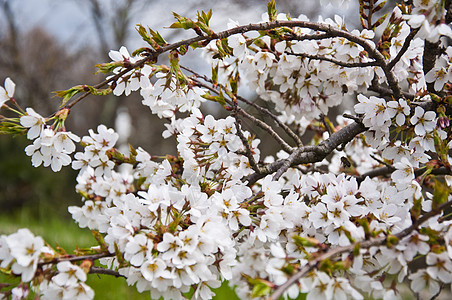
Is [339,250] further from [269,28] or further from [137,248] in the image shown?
[269,28]

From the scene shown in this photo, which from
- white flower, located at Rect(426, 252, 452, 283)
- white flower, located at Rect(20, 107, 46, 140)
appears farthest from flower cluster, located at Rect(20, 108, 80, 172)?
white flower, located at Rect(426, 252, 452, 283)

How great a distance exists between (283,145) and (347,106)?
15.4 feet

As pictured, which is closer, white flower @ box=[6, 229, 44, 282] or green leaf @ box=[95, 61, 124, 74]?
white flower @ box=[6, 229, 44, 282]

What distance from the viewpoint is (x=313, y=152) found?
1426 mm

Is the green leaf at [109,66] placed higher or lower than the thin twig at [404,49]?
higher

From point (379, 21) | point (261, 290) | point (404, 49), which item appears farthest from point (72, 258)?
point (379, 21)

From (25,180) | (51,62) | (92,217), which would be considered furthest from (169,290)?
(51,62)

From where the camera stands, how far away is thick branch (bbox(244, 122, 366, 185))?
4.50 ft

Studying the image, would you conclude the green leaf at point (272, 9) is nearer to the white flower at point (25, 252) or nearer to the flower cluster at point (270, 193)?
the flower cluster at point (270, 193)

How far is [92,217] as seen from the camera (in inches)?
64.0

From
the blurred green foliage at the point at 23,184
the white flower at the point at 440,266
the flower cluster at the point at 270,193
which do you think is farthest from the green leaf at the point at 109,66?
the blurred green foliage at the point at 23,184

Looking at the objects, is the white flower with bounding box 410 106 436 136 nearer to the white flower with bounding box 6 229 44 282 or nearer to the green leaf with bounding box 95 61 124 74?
the green leaf with bounding box 95 61 124 74

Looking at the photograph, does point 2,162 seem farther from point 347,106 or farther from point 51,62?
point 347,106

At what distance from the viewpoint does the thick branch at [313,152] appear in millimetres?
1370
